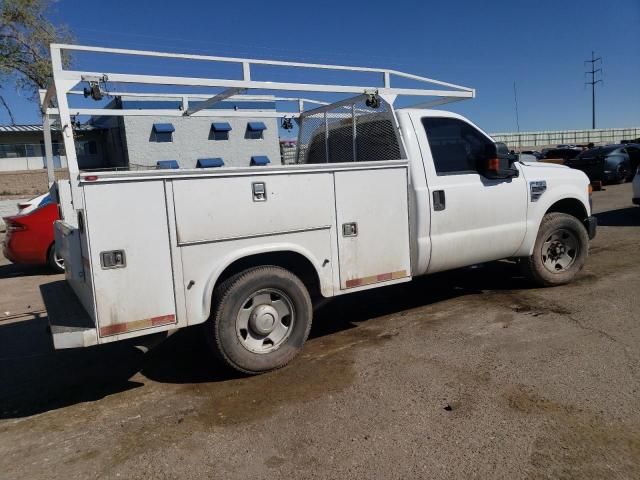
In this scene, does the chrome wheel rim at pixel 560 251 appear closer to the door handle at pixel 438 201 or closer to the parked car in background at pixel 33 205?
the door handle at pixel 438 201

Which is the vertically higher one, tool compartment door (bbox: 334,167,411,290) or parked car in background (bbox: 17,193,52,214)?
parked car in background (bbox: 17,193,52,214)

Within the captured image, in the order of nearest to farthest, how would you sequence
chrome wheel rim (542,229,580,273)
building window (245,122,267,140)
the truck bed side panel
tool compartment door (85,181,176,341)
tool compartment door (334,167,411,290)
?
1. tool compartment door (85,181,176,341)
2. the truck bed side panel
3. tool compartment door (334,167,411,290)
4. chrome wheel rim (542,229,580,273)
5. building window (245,122,267,140)

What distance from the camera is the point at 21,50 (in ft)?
79.6

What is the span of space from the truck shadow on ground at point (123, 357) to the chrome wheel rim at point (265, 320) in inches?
12.9

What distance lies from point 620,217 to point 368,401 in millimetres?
10670

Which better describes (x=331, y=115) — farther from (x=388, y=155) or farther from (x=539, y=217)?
(x=539, y=217)

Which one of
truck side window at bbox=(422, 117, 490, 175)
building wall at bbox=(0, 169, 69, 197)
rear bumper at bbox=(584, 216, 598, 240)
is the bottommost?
rear bumper at bbox=(584, 216, 598, 240)

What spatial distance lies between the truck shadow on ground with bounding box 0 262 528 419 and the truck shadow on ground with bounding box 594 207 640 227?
5575 mm

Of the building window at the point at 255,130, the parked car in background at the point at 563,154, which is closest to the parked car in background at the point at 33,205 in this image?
the building window at the point at 255,130

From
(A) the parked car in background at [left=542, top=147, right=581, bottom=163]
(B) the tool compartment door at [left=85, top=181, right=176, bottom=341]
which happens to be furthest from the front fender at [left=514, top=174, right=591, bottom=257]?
(A) the parked car in background at [left=542, top=147, right=581, bottom=163]

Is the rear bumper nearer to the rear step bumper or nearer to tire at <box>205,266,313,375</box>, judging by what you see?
tire at <box>205,266,313,375</box>

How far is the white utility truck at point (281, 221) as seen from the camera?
374cm

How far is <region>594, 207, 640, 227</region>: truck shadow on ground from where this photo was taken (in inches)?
438

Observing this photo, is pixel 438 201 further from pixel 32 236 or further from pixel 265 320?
pixel 32 236
